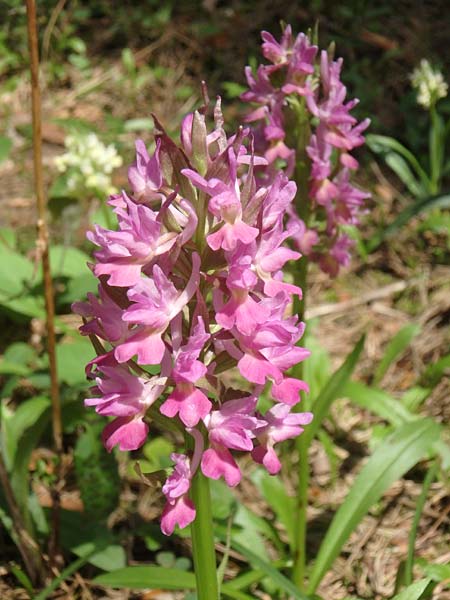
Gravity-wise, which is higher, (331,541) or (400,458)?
(400,458)

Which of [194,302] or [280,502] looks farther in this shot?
[280,502]

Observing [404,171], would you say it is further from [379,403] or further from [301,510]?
[301,510]

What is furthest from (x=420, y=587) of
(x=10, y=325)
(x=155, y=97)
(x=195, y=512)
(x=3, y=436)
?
(x=155, y=97)

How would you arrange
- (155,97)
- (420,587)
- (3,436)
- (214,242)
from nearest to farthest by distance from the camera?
(214,242), (420,587), (3,436), (155,97)

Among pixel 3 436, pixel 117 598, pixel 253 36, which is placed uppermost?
pixel 253 36

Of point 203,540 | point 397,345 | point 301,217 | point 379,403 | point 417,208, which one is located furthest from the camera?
point 417,208

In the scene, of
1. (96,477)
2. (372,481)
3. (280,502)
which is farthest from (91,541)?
(372,481)

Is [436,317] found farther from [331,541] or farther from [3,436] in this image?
[3,436]

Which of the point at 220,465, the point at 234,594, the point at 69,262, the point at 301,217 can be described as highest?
the point at 301,217
